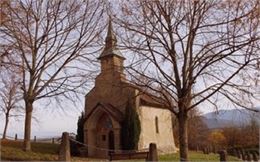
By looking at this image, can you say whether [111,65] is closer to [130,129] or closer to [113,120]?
[130,129]

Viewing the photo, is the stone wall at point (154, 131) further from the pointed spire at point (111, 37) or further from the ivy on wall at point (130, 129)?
the pointed spire at point (111, 37)

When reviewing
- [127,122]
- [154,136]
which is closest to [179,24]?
[127,122]

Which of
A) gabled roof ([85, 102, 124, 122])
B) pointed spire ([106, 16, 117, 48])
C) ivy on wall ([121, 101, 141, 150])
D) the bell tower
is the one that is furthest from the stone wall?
pointed spire ([106, 16, 117, 48])

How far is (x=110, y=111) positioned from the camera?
32844 mm

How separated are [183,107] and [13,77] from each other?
1098 cm

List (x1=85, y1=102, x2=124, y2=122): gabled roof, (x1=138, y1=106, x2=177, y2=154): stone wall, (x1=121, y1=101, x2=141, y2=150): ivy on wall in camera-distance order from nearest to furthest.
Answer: (x1=121, y1=101, x2=141, y2=150): ivy on wall
(x1=85, y1=102, x2=124, y2=122): gabled roof
(x1=138, y1=106, x2=177, y2=154): stone wall

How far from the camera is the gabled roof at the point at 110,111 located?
107 ft

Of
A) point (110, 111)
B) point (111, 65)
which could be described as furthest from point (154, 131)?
point (111, 65)

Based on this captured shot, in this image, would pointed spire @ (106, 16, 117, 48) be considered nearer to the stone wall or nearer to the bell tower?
A: the bell tower

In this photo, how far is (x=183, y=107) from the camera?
13406mm

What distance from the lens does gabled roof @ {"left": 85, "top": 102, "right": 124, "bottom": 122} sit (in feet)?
107

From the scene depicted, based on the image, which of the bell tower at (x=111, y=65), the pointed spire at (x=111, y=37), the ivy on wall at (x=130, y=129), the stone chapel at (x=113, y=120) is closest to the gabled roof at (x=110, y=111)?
the stone chapel at (x=113, y=120)

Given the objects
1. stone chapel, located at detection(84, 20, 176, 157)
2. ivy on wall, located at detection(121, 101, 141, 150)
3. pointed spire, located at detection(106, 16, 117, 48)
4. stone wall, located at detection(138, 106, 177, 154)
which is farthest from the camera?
stone wall, located at detection(138, 106, 177, 154)

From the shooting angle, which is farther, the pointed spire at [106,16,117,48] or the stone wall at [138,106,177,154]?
the stone wall at [138,106,177,154]
